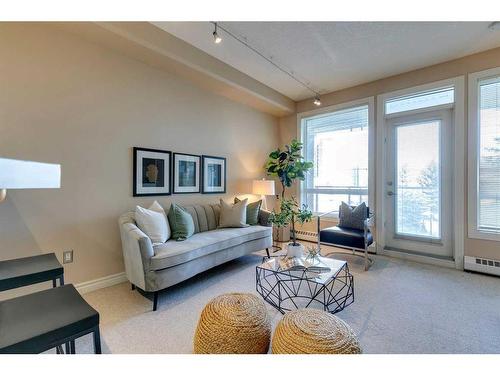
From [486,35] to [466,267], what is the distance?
2.79 metres

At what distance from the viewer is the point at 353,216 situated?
11.5 ft

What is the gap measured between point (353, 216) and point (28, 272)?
142 inches

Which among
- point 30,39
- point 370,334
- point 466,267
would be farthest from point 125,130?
point 466,267

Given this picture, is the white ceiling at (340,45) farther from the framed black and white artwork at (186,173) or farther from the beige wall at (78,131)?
the framed black and white artwork at (186,173)

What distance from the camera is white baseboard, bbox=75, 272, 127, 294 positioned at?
7.78ft

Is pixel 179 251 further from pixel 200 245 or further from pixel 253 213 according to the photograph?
pixel 253 213

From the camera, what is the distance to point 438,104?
3307 millimetres

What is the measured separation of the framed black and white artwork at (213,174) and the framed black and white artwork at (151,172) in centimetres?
61

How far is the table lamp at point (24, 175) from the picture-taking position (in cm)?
69

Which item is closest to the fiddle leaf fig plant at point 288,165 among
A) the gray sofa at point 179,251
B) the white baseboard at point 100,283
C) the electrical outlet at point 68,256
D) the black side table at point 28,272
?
the gray sofa at point 179,251

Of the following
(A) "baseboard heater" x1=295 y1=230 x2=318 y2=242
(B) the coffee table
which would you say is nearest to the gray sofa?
(B) the coffee table

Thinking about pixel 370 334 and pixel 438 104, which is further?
pixel 438 104

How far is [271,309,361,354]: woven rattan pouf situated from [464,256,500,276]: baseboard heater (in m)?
2.87

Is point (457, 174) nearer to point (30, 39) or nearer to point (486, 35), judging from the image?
point (486, 35)
